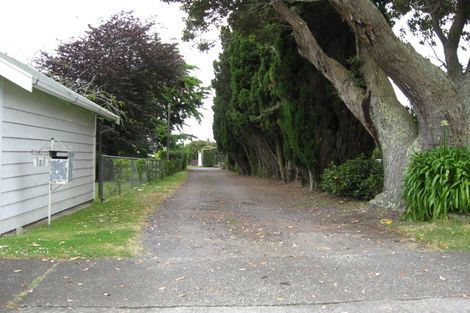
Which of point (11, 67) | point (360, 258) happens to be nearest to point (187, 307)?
point (360, 258)

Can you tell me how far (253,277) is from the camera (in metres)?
5.82

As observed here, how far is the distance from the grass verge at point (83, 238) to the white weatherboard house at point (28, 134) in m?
0.44

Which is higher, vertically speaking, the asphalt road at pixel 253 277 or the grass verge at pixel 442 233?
the grass verge at pixel 442 233


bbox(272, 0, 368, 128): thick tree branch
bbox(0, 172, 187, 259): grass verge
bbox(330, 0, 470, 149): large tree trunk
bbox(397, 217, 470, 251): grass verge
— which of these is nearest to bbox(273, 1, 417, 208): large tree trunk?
bbox(272, 0, 368, 128): thick tree branch

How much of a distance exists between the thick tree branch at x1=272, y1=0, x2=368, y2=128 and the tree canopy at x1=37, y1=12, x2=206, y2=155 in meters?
11.3

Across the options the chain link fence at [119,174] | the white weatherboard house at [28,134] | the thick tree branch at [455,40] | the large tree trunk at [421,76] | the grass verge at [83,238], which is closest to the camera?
the grass verge at [83,238]

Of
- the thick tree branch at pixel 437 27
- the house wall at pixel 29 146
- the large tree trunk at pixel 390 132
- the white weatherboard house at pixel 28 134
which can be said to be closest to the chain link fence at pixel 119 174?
the house wall at pixel 29 146

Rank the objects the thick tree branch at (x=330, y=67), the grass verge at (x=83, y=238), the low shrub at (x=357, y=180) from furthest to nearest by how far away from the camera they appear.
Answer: the low shrub at (x=357, y=180) → the thick tree branch at (x=330, y=67) → the grass verge at (x=83, y=238)

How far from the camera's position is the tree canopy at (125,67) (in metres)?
23.5

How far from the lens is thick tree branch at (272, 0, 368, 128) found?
12508mm

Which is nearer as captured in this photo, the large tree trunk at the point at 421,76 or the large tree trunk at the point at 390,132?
the large tree trunk at the point at 421,76

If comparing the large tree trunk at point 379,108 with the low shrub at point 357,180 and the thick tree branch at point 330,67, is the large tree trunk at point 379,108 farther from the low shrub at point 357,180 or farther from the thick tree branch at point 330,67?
the low shrub at point 357,180

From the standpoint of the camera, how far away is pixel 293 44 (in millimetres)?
16984

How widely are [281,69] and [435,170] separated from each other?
889cm
